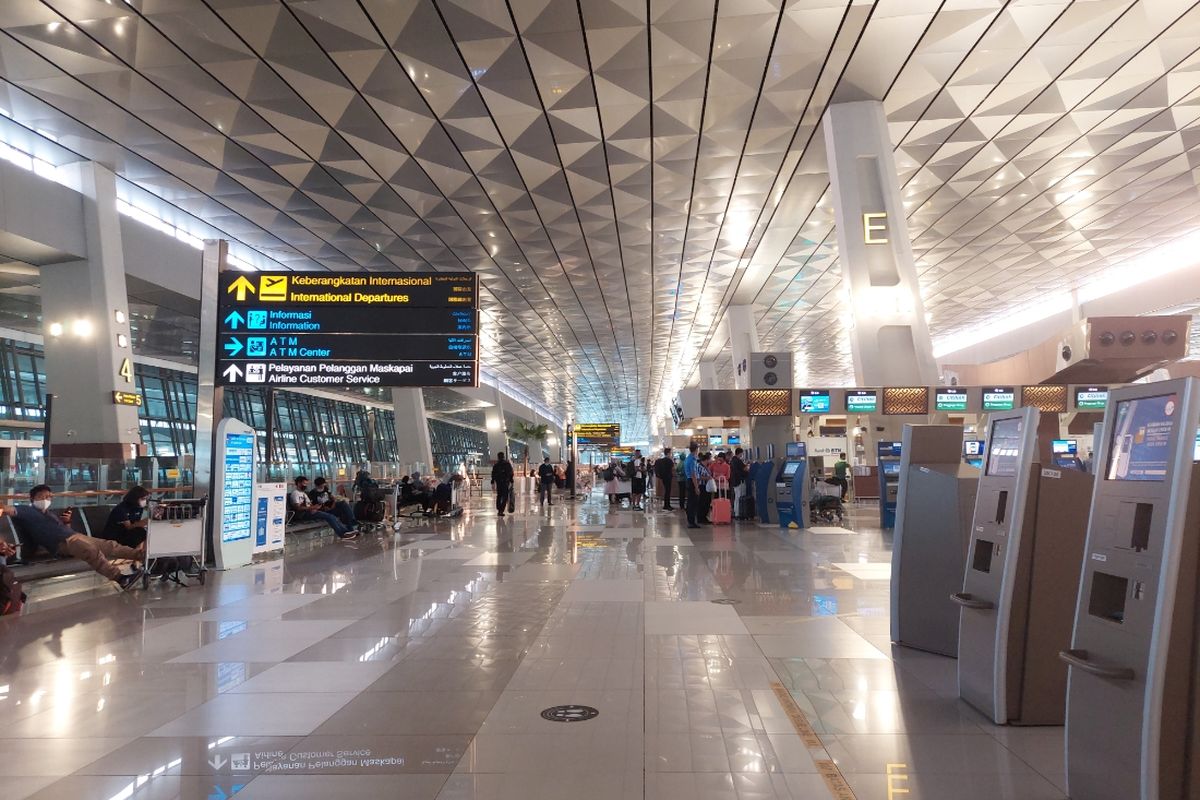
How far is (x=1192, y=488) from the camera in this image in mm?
2621

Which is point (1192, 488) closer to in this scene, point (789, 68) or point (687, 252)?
point (789, 68)

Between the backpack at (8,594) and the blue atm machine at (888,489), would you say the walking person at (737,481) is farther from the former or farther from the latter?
the backpack at (8,594)

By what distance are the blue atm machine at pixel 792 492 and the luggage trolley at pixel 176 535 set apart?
36.8ft

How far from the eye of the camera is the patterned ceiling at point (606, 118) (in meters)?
10.5

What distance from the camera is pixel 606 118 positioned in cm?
1323

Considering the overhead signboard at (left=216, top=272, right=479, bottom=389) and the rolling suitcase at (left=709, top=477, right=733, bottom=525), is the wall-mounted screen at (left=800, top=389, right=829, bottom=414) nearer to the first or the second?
the rolling suitcase at (left=709, top=477, right=733, bottom=525)

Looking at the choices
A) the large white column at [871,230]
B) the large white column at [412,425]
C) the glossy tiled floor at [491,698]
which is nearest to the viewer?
the glossy tiled floor at [491,698]

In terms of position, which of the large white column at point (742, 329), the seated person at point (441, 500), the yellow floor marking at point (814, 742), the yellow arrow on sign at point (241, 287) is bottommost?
the seated person at point (441, 500)

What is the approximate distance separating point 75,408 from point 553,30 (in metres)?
11.3

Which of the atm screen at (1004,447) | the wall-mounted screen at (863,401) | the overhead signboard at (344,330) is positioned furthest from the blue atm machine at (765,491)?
the atm screen at (1004,447)

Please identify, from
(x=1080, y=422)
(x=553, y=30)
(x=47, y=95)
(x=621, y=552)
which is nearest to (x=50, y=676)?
(x=621, y=552)

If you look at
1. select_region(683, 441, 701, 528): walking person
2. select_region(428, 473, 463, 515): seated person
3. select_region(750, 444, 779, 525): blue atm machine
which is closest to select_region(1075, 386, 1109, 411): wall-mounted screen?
select_region(750, 444, 779, 525): blue atm machine

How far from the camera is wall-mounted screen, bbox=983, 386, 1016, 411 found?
683 inches

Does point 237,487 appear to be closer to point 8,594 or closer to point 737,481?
point 8,594
